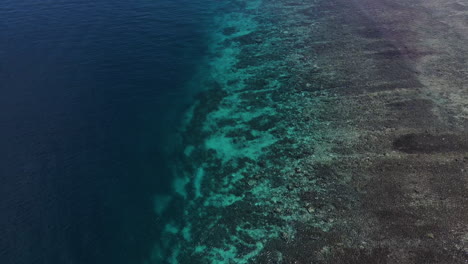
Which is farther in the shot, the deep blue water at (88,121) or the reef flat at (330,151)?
the deep blue water at (88,121)

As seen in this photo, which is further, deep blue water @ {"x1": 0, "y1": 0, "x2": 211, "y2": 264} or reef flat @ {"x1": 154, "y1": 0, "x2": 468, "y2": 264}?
deep blue water @ {"x1": 0, "y1": 0, "x2": 211, "y2": 264}

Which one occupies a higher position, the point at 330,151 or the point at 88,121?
the point at 88,121

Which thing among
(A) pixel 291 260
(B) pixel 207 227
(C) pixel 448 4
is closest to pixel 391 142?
(A) pixel 291 260

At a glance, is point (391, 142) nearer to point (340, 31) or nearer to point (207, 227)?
point (207, 227)
